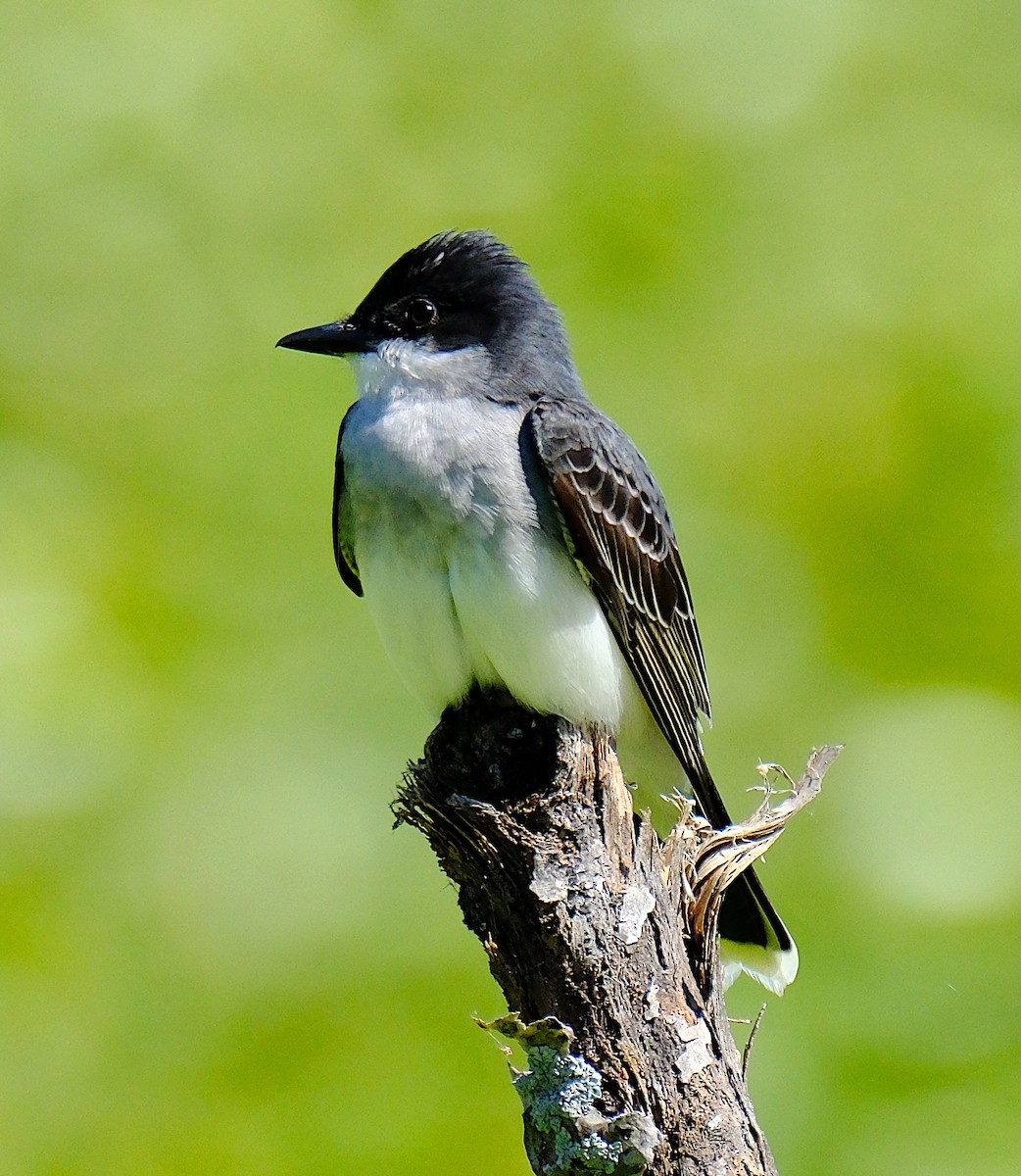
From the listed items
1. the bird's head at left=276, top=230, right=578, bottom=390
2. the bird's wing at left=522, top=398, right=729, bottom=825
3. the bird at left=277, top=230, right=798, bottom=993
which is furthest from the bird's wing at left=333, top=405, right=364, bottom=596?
the bird's wing at left=522, top=398, right=729, bottom=825

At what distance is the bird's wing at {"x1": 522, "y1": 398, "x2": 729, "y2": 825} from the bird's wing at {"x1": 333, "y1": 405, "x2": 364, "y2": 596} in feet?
2.09

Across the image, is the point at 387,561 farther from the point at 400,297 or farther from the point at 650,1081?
the point at 650,1081

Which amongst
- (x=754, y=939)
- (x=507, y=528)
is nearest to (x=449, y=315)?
(x=507, y=528)

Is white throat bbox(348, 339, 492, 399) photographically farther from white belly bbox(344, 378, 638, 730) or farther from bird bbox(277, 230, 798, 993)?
white belly bbox(344, 378, 638, 730)

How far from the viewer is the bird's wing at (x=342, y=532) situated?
178 inches

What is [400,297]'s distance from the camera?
4688mm

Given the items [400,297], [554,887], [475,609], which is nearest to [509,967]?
[554,887]

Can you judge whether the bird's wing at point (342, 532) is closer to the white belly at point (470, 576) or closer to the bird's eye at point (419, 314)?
the white belly at point (470, 576)

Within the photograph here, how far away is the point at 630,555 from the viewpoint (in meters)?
4.39

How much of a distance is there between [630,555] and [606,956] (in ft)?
5.63

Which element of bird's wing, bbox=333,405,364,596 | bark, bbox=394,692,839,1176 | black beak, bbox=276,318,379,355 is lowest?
bark, bbox=394,692,839,1176

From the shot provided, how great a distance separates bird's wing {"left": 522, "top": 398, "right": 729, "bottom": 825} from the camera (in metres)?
4.18

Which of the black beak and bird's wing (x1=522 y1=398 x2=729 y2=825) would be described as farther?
the black beak

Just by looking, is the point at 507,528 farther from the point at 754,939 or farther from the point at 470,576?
the point at 754,939
